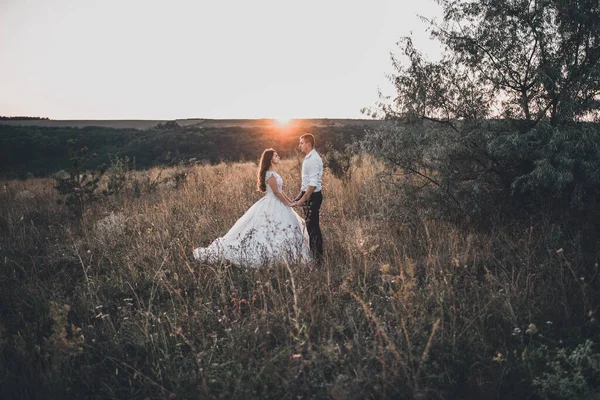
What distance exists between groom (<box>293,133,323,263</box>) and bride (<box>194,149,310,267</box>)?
0.49 feet

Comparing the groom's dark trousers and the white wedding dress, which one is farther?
the groom's dark trousers

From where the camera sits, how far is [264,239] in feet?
16.3

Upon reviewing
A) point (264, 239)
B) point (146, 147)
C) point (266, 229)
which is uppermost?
point (146, 147)

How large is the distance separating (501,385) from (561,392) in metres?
0.34

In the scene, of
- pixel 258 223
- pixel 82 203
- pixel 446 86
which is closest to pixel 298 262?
pixel 258 223

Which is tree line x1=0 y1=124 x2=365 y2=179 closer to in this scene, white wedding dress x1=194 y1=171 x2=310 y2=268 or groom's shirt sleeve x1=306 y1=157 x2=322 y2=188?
white wedding dress x1=194 y1=171 x2=310 y2=268

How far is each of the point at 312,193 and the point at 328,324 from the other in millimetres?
2198

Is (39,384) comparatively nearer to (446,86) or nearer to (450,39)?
(446,86)

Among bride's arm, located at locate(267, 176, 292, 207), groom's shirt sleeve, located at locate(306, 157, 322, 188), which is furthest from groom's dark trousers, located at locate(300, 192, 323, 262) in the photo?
bride's arm, located at locate(267, 176, 292, 207)

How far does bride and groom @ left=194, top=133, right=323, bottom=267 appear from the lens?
451cm

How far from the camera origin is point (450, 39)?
16.9ft

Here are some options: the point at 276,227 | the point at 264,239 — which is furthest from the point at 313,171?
the point at 264,239

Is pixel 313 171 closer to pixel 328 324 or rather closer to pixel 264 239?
pixel 264 239

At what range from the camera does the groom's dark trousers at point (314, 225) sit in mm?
4812
